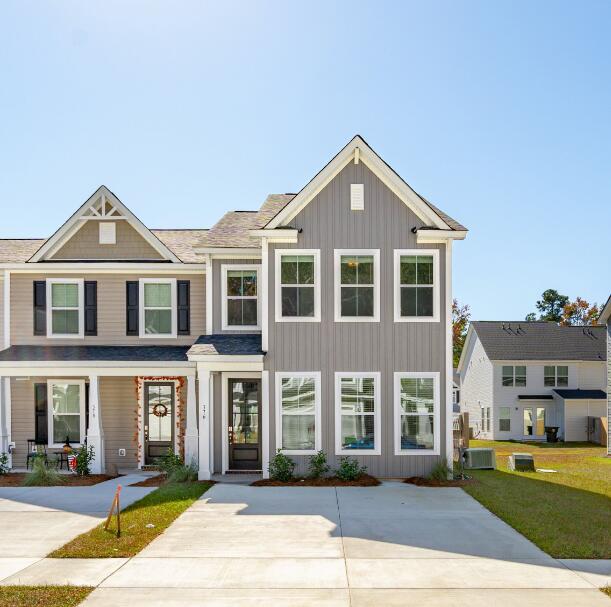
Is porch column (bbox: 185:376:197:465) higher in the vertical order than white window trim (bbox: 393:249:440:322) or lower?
lower

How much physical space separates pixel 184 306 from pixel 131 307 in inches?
60.2

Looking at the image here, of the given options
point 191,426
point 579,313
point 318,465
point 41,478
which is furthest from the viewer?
point 579,313

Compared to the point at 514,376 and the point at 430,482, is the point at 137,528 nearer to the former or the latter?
the point at 430,482

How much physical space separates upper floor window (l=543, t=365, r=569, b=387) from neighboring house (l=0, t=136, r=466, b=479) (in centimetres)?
2848

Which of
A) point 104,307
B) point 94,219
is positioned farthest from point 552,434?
point 94,219

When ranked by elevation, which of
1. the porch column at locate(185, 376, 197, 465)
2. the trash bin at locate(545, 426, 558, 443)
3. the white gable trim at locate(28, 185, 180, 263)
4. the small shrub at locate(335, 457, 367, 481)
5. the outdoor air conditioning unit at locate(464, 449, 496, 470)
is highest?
the white gable trim at locate(28, 185, 180, 263)

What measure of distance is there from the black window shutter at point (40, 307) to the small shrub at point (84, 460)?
3846 millimetres

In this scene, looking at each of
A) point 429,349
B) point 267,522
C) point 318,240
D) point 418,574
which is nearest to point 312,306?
point 318,240

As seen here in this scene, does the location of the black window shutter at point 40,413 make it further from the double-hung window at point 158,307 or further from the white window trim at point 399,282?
the white window trim at point 399,282

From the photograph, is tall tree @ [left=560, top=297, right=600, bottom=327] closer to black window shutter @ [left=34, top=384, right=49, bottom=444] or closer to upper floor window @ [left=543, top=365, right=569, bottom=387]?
upper floor window @ [left=543, top=365, right=569, bottom=387]

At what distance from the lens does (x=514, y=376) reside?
136ft

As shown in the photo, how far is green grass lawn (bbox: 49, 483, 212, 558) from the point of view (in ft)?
31.2

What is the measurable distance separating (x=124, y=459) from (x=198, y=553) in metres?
9.39

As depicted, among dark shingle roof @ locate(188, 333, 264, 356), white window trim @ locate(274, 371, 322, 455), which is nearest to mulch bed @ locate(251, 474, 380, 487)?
white window trim @ locate(274, 371, 322, 455)
